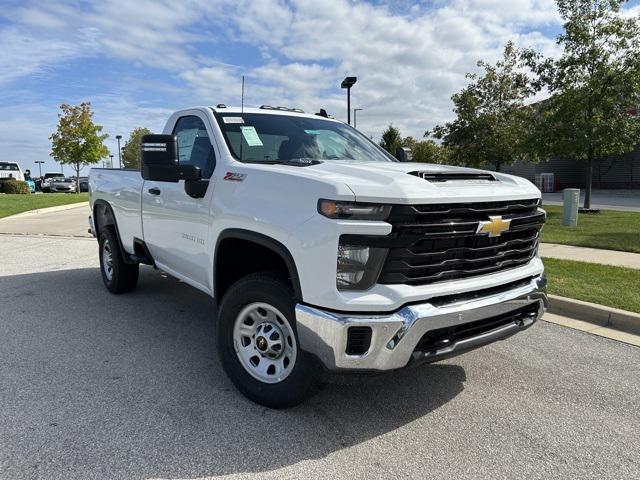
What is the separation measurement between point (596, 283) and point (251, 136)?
4.69 meters

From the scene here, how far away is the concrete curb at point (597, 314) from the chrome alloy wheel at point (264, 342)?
363 cm

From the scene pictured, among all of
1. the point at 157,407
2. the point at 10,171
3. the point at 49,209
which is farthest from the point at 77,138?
the point at 157,407

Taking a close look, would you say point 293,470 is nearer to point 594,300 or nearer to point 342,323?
point 342,323

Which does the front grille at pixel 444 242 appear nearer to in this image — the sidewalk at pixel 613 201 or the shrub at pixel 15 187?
the sidewalk at pixel 613 201

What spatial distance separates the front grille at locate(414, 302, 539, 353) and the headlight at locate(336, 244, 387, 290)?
45 centimetres

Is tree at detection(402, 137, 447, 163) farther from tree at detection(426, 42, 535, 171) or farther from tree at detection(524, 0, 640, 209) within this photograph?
tree at detection(524, 0, 640, 209)

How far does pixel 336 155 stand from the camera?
4316mm

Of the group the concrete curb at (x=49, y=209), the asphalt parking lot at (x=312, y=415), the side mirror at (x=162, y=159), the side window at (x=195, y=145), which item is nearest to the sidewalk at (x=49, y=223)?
the concrete curb at (x=49, y=209)

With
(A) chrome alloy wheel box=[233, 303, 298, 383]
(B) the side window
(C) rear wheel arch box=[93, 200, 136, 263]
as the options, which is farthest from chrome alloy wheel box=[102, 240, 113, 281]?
(A) chrome alloy wheel box=[233, 303, 298, 383]

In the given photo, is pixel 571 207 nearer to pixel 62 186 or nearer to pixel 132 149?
pixel 62 186

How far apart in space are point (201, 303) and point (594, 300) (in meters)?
4.34

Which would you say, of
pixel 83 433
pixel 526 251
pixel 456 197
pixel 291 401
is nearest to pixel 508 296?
pixel 526 251

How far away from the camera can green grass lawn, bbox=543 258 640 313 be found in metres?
5.52

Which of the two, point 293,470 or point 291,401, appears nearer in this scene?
point 293,470
